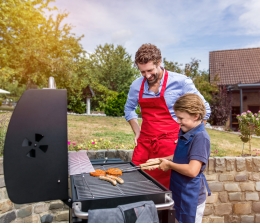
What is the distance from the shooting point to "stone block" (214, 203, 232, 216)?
332 centimetres

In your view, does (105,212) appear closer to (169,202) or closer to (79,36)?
Result: (169,202)

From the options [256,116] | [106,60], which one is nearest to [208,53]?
[106,60]

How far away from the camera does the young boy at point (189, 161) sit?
5.07ft

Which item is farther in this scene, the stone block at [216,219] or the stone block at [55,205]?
the stone block at [216,219]

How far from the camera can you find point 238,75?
42.1ft

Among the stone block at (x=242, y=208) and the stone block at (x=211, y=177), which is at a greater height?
the stone block at (x=211, y=177)

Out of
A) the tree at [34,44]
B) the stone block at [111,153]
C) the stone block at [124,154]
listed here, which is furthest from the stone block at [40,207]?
the tree at [34,44]

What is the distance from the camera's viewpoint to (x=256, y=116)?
445 centimetres

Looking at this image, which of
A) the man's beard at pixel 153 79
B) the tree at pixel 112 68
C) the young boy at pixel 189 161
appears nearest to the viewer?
the young boy at pixel 189 161

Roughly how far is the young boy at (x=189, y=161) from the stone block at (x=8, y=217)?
176 centimetres

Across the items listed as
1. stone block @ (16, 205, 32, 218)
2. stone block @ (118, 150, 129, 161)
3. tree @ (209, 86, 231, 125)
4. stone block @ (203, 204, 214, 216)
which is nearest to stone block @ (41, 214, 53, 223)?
stone block @ (16, 205, 32, 218)

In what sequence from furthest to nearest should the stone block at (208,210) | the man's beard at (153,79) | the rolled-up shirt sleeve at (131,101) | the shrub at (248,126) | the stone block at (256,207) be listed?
the shrub at (248,126) → the stone block at (256,207) → the stone block at (208,210) → the rolled-up shirt sleeve at (131,101) → the man's beard at (153,79)

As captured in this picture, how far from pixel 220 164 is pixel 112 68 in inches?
742

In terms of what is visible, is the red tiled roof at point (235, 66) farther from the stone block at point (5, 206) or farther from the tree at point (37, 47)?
the stone block at point (5, 206)
